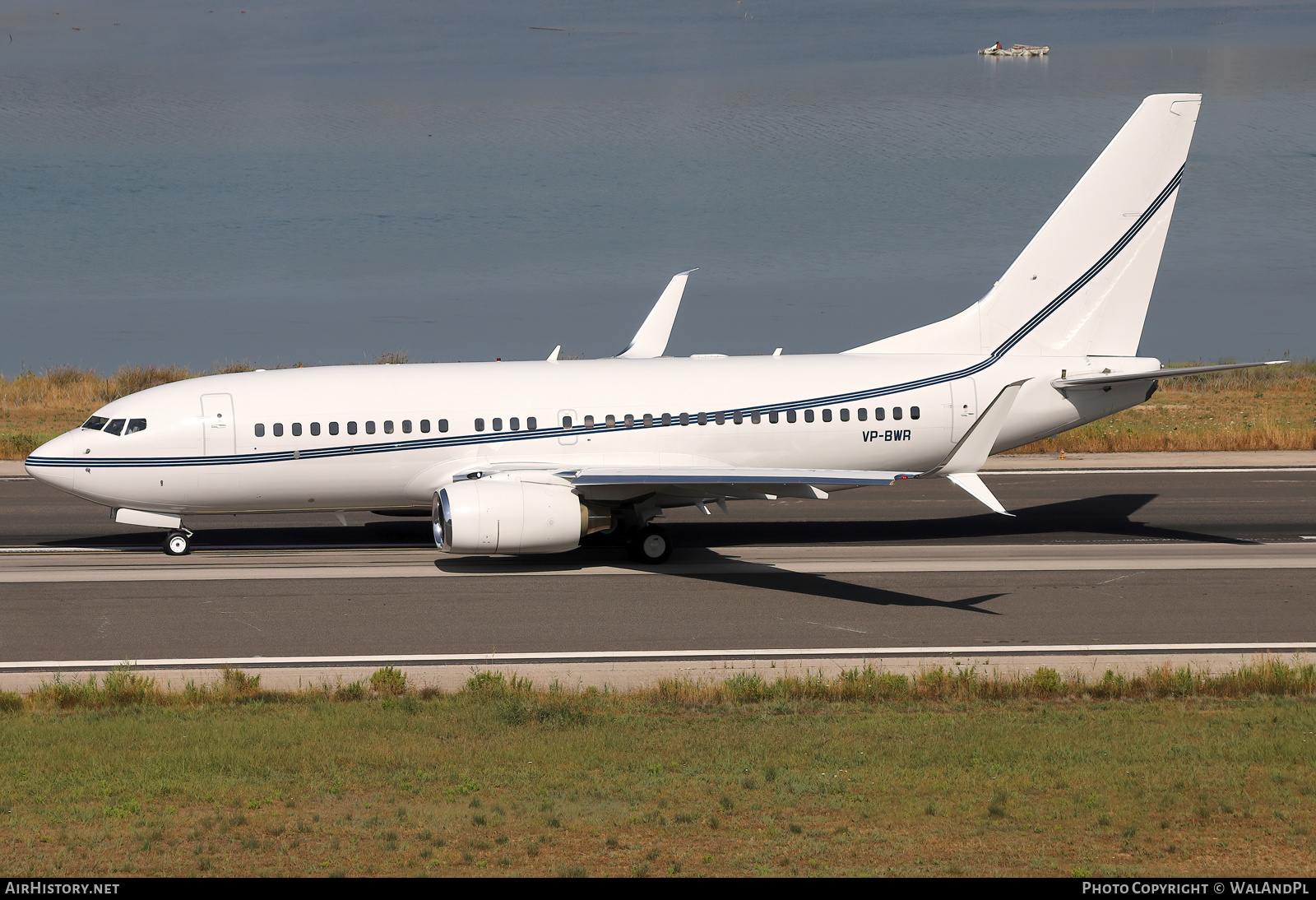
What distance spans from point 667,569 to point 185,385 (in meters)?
10.8

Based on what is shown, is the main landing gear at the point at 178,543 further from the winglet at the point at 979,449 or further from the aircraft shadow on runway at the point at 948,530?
the winglet at the point at 979,449

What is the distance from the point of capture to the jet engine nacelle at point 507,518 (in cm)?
2489

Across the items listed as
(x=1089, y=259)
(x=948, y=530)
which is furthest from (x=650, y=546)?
(x=1089, y=259)

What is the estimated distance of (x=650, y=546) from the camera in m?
27.2

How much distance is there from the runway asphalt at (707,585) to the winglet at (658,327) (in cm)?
549

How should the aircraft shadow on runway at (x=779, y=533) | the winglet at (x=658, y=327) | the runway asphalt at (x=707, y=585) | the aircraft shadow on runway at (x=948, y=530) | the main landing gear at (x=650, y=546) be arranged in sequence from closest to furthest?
the runway asphalt at (x=707, y=585), the main landing gear at (x=650, y=546), the aircraft shadow on runway at (x=779, y=533), the aircraft shadow on runway at (x=948, y=530), the winglet at (x=658, y=327)

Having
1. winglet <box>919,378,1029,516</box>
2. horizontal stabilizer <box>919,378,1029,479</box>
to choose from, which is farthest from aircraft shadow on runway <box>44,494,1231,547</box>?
horizontal stabilizer <box>919,378,1029,479</box>

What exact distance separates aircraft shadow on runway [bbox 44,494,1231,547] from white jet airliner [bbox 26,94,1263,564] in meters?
1.59

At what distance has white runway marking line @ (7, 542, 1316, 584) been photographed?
1031 inches

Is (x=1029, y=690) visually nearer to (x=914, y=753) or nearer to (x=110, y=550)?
(x=914, y=753)

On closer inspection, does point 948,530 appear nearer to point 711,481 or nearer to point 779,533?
point 779,533

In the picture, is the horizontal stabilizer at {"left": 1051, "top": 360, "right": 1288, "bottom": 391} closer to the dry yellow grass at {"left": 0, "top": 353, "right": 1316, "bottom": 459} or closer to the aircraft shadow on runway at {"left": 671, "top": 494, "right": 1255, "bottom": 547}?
the aircraft shadow on runway at {"left": 671, "top": 494, "right": 1255, "bottom": 547}

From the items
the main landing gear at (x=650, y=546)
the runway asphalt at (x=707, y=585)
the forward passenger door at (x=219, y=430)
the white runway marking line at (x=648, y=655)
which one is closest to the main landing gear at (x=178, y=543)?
the runway asphalt at (x=707, y=585)

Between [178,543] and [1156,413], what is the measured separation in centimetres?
4742
